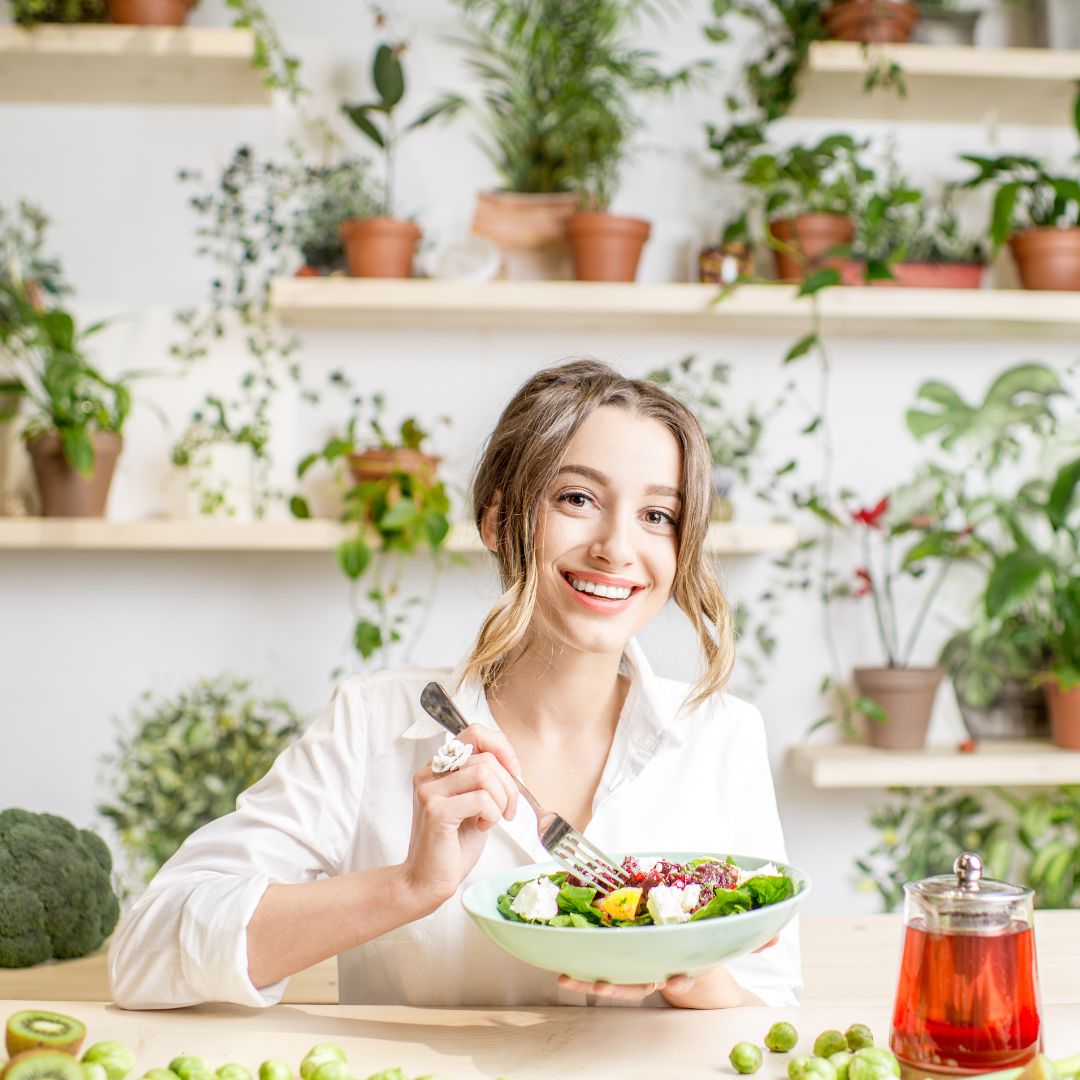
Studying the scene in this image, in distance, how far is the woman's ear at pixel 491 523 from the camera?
140 cm

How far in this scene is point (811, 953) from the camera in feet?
5.23

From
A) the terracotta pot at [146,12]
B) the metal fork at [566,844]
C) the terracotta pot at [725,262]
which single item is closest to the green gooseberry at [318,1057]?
the metal fork at [566,844]

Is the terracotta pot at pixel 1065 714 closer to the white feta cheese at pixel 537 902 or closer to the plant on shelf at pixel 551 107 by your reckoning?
the plant on shelf at pixel 551 107

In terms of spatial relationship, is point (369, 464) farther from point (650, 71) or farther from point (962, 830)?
point (962, 830)

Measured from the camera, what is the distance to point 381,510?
7.95 feet

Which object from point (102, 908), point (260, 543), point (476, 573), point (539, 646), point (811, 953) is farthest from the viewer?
point (476, 573)

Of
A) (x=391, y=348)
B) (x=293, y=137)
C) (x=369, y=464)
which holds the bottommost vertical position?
(x=369, y=464)

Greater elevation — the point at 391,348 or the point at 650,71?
the point at 650,71

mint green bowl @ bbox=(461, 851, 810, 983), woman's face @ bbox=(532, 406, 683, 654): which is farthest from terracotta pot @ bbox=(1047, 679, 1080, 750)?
mint green bowl @ bbox=(461, 851, 810, 983)

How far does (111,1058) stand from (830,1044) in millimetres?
578

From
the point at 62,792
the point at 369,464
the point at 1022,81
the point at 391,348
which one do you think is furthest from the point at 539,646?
the point at 1022,81

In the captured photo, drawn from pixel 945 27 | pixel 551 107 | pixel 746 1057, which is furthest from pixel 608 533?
pixel 945 27

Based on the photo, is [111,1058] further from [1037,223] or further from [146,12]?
[1037,223]

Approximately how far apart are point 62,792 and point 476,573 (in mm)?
1032
